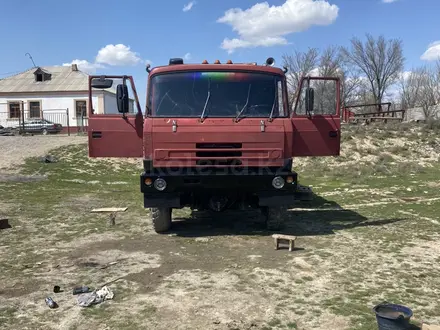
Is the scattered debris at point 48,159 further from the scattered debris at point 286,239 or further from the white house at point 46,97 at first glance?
the white house at point 46,97

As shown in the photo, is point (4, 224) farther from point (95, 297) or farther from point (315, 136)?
point (315, 136)

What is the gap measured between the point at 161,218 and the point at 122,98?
2.14 metres

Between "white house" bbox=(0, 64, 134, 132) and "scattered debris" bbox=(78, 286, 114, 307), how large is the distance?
35762 mm

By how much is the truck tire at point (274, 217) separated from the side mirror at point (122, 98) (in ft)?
9.88

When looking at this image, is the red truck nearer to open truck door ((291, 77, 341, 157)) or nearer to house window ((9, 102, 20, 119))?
open truck door ((291, 77, 341, 157))

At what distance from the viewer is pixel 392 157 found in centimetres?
2184

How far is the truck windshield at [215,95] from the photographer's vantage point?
23.8 ft

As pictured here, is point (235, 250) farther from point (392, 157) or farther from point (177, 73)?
point (392, 157)

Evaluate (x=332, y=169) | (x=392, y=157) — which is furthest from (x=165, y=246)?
(x=392, y=157)

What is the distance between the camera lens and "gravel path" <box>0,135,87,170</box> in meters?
18.0

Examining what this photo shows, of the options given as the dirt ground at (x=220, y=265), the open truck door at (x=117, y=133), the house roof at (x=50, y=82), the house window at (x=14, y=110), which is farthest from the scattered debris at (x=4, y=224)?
the house window at (x=14, y=110)

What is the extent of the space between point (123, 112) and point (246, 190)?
8.11 ft

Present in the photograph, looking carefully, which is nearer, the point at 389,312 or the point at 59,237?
the point at 389,312

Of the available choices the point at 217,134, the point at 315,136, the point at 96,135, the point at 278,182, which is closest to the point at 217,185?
the point at 217,134
